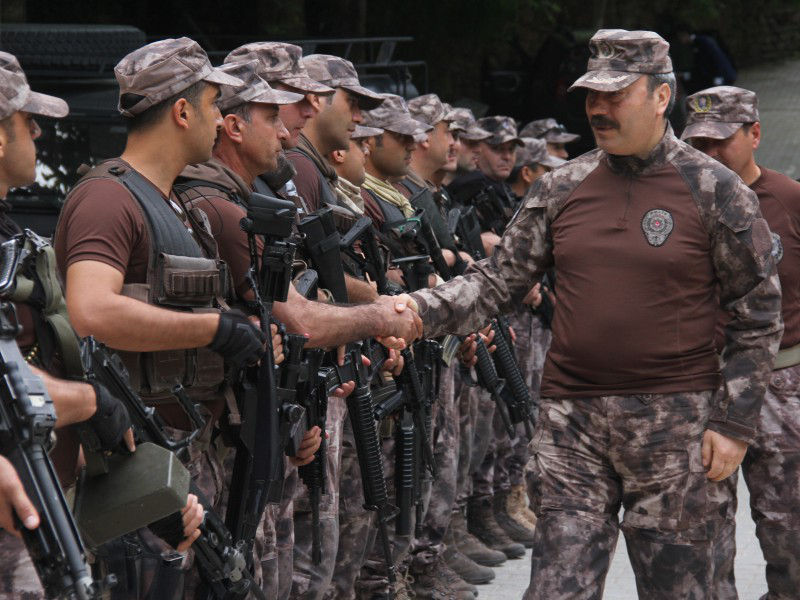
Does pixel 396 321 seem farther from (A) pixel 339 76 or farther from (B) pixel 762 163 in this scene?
(B) pixel 762 163

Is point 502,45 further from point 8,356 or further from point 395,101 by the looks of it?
point 8,356

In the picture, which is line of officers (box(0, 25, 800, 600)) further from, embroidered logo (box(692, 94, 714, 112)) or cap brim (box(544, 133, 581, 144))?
cap brim (box(544, 133, 581, 144))

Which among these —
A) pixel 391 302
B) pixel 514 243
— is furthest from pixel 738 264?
pixel 391 302

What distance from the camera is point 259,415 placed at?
177 inches

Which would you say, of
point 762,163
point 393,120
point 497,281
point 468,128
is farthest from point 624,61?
point 762,163

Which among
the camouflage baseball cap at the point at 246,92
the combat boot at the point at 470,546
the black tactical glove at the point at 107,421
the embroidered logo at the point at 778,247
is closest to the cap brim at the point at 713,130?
the embroidered logo at the point at 778,247

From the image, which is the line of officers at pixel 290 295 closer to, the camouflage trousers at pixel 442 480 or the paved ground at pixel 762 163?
the camouflage trousers at pixel 442 480

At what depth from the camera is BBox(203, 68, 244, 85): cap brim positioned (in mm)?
4508

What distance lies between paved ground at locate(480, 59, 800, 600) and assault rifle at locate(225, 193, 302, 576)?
9.73 ft

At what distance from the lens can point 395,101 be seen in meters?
7.80

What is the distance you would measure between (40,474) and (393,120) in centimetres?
460

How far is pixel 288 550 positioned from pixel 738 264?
1904 millimetres

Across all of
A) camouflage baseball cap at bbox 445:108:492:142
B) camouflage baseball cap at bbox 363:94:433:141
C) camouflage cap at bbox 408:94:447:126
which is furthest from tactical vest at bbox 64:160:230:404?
camouflage baseball cap at bbox 445:108:492:142

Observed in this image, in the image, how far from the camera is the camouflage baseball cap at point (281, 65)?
5773 millimetres
